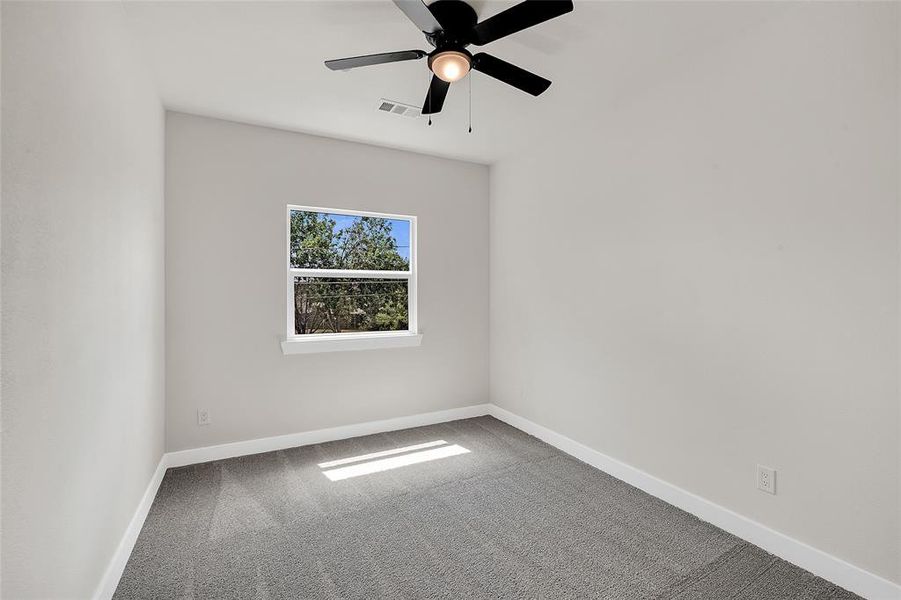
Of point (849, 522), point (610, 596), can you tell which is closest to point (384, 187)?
point (610, 596)

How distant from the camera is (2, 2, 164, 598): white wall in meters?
1.11

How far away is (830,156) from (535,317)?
2263mm

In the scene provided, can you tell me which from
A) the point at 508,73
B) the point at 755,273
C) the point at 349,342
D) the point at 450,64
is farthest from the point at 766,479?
the point at 349,342

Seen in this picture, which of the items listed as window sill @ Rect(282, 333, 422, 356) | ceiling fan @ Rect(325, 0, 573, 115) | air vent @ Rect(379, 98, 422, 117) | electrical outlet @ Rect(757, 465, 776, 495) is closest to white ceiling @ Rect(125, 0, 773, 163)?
air vent @ Rect(379, 98, 422, 117)

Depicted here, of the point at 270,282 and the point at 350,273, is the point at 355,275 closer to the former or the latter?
the point at 350,273

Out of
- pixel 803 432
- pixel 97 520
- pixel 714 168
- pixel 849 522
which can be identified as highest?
pixel 714 168

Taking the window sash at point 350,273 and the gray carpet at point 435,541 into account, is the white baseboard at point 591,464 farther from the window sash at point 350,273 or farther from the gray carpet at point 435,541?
the window sash at point 350,273

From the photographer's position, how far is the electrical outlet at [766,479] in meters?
2.16

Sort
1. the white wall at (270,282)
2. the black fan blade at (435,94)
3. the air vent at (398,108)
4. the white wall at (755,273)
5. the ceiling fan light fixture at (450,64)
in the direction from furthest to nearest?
the white wall at (270,282) → the air vent at (398,108) → the black fan blade at (435,94) → the ceiling fan light fixture at (450,64) → the white wall at (755,273)

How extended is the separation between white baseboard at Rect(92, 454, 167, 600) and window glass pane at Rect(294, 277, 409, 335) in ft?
4.78

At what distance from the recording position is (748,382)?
2260 mm

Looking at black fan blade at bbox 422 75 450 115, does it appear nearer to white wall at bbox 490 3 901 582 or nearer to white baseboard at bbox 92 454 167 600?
white wall at bbox 490 3 901 582

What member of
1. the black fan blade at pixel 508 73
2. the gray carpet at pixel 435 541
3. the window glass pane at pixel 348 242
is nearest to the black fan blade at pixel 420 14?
the black fan blade at pixel 508 73

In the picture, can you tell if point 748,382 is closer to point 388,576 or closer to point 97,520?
point 388,576
